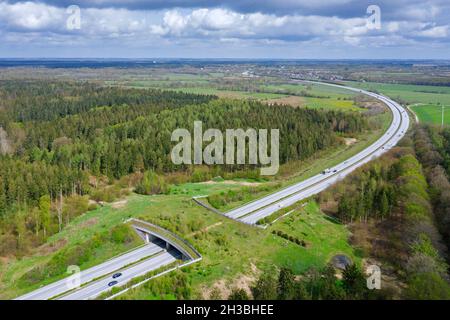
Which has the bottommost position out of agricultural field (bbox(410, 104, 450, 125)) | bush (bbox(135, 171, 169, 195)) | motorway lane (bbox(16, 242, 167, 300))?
motorway lane (bbox(16, 242, 167, 300))

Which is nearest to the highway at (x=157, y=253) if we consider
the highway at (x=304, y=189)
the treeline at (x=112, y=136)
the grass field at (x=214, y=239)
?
the highway at (x=304, y=189)

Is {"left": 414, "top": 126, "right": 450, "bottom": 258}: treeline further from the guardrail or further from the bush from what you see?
the bush

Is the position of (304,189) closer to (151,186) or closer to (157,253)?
(151,186)

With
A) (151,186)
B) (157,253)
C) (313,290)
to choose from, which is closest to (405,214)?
(313,290)

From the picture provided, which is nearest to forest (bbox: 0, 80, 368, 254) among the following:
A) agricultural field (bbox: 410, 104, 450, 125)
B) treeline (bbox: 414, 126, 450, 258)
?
treeline (bbox: 414, 126, 450, 258)

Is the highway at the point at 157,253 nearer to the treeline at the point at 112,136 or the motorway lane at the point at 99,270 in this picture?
the motorway lane at the point at 99,270

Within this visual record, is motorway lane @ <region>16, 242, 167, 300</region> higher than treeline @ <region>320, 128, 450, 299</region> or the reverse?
the reverse
